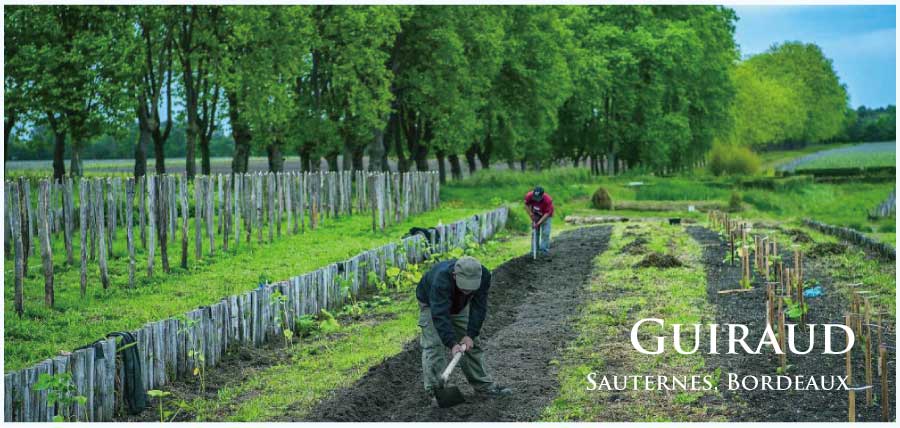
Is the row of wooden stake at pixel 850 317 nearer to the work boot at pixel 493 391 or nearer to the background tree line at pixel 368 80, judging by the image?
the work boot at pixel 493 391

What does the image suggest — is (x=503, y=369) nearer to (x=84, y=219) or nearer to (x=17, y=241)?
(x=17, y=241)

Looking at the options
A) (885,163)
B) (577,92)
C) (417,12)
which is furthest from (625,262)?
(885,163)

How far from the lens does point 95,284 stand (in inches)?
734

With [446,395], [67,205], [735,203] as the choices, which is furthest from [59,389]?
[735,203]

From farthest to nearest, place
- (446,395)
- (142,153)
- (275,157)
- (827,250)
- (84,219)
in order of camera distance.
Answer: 1. (275,157)
2. (142,153)
3. (827,250)
4. (84,219)
5. (446,395)

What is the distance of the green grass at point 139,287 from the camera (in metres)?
14.4

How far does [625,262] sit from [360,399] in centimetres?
1317

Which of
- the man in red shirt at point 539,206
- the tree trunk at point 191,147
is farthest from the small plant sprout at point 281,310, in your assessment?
the tree trunk at point 191,147

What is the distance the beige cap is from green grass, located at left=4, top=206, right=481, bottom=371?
5567 mm

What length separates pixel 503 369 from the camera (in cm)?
1262

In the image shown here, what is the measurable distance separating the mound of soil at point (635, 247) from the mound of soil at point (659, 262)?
2213 millimetres

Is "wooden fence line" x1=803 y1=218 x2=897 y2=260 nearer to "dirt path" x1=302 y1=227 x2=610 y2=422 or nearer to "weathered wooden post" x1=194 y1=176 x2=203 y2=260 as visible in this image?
"dirt path" x1=302 y1=227 x2=610 y2=422

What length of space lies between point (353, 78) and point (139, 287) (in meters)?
22.5

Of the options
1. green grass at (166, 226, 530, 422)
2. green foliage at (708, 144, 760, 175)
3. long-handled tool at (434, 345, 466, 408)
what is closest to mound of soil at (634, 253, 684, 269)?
green grass at (166, 226, 530, 422)
